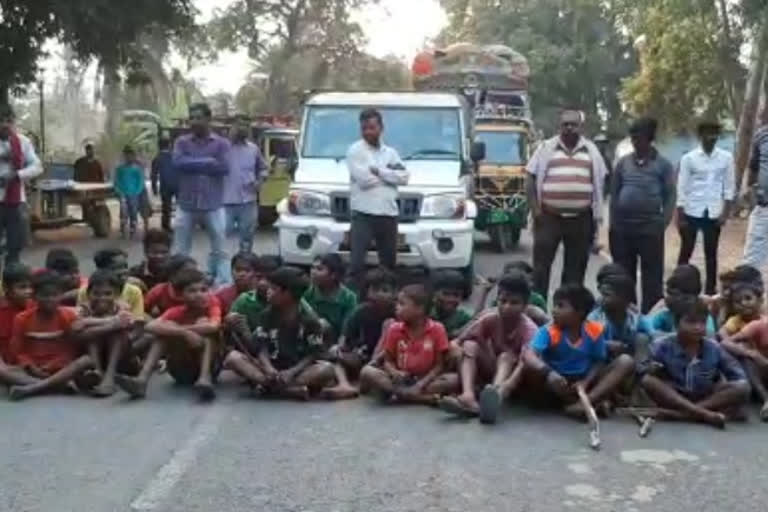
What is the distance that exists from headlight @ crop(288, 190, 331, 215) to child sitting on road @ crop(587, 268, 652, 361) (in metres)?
4.51

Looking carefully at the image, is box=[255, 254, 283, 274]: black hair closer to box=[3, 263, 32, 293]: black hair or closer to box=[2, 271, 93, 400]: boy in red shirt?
box=[2, 271, 93, 400]: boy in red shirt

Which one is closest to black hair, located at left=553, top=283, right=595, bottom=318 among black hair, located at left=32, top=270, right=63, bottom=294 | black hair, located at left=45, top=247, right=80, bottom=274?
black hair, located at left=32, top=270, right=63, bottom=294

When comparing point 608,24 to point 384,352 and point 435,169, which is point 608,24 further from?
point 384,352

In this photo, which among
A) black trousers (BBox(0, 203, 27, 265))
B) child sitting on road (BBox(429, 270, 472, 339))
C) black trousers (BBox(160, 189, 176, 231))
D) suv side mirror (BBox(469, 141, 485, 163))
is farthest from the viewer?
black trousers (BBox(160, 189, 176, 231))

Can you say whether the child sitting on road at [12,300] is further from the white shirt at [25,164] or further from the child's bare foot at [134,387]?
the white shirt at [25,164]

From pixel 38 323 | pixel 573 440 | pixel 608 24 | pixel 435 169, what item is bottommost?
pixel 573 440

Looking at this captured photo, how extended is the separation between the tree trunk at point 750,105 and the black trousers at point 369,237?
11743 millimetres

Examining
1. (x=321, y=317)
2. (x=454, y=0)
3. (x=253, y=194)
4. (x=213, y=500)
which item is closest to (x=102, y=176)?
(x=253, y=194)

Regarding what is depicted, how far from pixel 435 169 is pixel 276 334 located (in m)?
5.00

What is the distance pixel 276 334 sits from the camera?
27.0 feet

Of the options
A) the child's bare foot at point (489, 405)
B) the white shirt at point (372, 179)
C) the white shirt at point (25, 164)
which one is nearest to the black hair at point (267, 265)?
the white shirt at point (372, 179)

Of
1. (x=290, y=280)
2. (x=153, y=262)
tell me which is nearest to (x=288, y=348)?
(x=290, y=280)

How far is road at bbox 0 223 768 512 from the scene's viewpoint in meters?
5.80

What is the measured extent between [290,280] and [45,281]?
1554 mm
